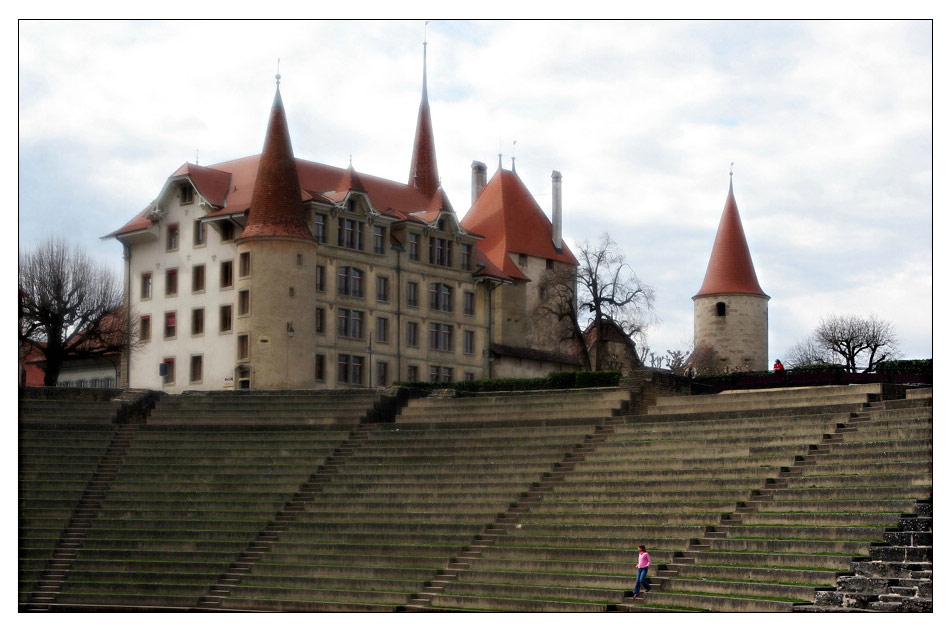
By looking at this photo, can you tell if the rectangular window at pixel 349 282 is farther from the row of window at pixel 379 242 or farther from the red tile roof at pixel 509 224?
the red tile roof at pixel 509 224

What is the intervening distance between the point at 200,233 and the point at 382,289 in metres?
7.74

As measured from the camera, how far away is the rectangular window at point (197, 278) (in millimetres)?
59303

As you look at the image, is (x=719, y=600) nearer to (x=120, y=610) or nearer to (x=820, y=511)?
(x=820, y=511)

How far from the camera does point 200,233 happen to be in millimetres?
59781

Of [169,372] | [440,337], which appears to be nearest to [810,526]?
[440,337]

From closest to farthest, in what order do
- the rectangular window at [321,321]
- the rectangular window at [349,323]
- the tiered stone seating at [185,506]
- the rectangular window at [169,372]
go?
the tiered stone seating at [185,506] → the rectangular window at [321,321] → the rectangular window at [169,372] → the rectangular window at [349,323]

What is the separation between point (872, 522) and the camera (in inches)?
1093

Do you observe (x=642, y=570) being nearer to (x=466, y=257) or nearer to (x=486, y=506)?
(x=486, y=506)

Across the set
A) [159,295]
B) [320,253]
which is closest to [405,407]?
[320,253]

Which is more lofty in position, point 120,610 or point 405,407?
point 405,407

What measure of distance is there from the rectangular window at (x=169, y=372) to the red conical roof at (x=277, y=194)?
7108 mm

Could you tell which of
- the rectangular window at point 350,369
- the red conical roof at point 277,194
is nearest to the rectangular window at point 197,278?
the red conical roof at point 277,194

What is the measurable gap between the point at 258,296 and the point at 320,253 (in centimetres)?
411

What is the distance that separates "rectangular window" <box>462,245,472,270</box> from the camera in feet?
216
